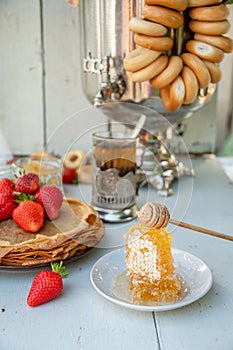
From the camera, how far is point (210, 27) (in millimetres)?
844

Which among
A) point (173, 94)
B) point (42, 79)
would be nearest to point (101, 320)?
point (173, 94)

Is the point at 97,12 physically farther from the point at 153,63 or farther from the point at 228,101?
the point at 228,101

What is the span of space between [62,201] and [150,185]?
0.96ft

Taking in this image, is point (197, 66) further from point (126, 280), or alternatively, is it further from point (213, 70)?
point (126, 280)

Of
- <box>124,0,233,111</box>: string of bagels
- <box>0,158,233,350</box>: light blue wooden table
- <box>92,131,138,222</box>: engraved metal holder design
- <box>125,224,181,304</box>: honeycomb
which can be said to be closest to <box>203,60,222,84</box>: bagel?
<box>124,0,233,111</box>: string of bagels

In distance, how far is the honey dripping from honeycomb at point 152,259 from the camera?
569mm

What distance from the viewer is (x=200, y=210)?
2.98 ft

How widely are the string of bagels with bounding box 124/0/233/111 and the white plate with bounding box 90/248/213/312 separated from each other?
1.12ft

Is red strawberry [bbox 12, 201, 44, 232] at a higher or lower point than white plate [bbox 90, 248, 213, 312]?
higher

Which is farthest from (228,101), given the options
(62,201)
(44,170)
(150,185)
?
(62,201)

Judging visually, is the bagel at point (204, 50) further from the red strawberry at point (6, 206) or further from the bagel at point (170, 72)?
the red strawberry at point (6, 206)

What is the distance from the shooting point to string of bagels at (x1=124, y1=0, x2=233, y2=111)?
82 centimetres

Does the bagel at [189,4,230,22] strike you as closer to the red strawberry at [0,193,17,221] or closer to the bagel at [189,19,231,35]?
the bagel at [189,19,231,35]

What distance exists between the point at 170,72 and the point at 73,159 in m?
0.41
